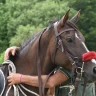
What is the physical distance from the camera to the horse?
4004 mm

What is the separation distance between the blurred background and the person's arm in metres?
23.2

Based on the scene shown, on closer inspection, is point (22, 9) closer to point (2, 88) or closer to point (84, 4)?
point (84, 4)

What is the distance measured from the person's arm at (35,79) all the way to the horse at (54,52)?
9 centimetres

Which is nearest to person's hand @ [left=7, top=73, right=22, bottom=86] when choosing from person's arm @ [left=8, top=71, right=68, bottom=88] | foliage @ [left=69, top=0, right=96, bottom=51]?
person's arm @ [left=8, top=71, right=68, bottom=88]

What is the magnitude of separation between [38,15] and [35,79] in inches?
971

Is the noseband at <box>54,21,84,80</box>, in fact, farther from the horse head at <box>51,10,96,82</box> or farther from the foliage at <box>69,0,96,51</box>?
the foliage at <box>69,0,96,51</box>

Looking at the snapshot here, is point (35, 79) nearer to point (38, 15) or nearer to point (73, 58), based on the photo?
point (73, 58)

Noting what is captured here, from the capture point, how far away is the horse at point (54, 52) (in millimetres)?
4004

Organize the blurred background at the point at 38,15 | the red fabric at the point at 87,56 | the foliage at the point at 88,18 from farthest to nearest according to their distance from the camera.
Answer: the foliage at the point at 88,18 → the blurred background at the point at 38,15 → the red fabric at the point at 87,56

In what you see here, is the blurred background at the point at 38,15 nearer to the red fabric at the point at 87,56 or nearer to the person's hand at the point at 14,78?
the person's hand at the point at 14,78

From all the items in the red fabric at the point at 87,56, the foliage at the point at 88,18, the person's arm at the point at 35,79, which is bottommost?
the person's arm at the point at 35,79

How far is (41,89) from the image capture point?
421 cm

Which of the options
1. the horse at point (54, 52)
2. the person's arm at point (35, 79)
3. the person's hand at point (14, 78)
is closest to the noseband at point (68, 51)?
the horse at point (54, 52)

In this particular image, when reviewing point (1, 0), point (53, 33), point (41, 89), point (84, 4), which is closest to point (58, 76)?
point (41, 89)
